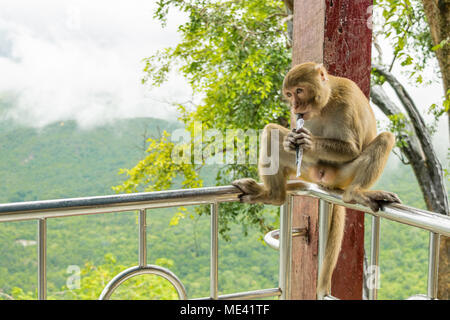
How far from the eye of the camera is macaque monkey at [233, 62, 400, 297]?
5.60ft

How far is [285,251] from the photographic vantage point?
164 cm

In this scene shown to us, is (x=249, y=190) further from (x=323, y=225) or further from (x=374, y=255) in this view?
(x=374, y=255)

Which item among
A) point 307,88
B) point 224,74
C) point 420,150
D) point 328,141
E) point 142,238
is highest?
point 224,74

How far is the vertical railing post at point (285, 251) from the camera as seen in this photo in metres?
1.61

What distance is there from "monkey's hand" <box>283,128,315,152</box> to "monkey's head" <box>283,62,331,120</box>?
0.51 feet

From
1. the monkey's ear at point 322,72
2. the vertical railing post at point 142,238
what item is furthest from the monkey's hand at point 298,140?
the vertical railing post at point 142,238

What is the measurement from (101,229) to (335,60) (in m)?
5.82

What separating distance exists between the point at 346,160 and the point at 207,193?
0.65m

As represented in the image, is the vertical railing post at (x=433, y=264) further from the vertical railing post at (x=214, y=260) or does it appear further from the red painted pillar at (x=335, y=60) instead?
the red painted pillar at (x=335, y=60)

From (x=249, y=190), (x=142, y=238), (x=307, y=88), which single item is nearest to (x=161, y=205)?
(x=142, y=238)

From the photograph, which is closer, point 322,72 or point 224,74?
point 322,72

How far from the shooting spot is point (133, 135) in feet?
23.5
